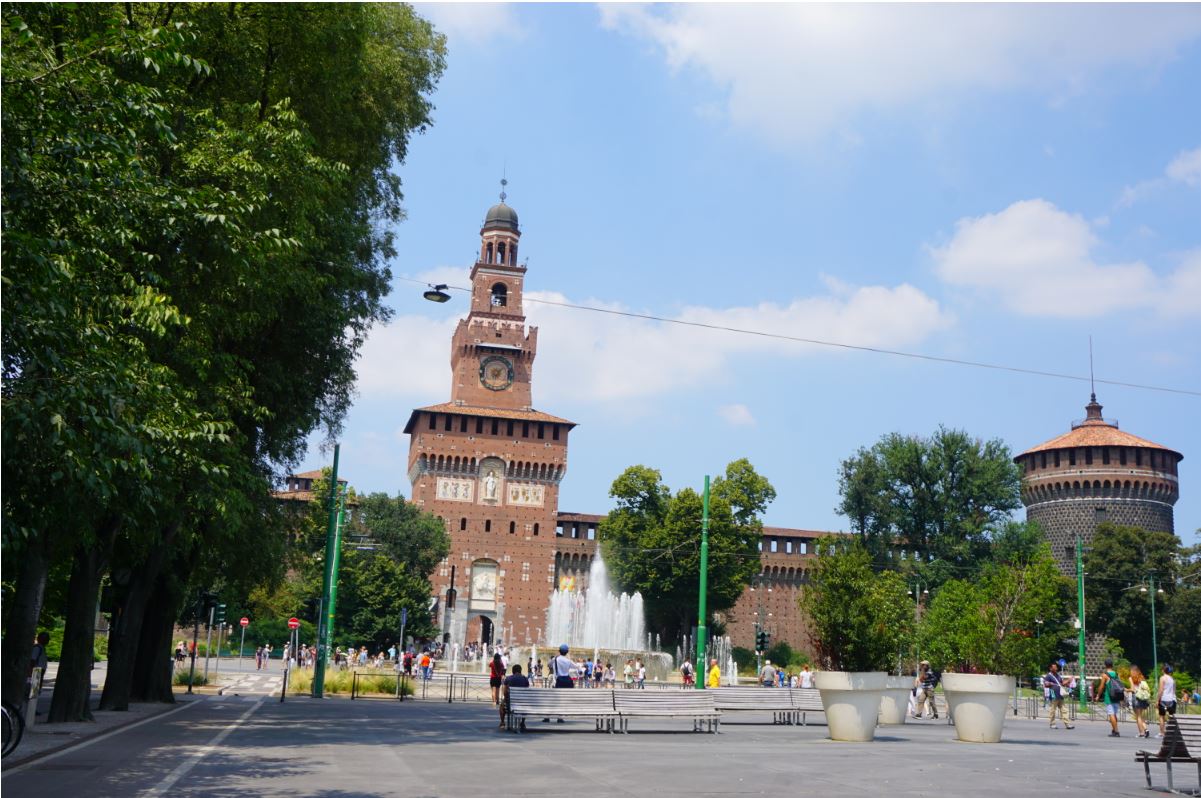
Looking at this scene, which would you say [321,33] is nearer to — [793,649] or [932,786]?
[932,786]

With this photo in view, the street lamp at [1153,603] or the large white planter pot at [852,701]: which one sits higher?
the street lamp at [1153,603]

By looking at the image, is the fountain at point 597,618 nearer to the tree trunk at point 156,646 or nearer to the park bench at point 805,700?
the park bench at point 805,700

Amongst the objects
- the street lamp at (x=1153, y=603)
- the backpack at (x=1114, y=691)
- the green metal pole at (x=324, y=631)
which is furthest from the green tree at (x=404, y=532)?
the backpack at (x=1114, y=691)

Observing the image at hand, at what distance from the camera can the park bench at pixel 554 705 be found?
17.9 meters

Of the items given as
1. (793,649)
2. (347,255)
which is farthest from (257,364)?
(793,649)

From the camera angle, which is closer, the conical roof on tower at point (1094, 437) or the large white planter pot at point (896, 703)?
the large white planter pot at point (896, 703)

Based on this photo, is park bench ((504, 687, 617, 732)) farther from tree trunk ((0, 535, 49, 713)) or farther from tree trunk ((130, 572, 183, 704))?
tree trunk ((130, 572, 183, 704))

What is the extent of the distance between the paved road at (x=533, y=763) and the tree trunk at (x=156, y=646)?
3665mm

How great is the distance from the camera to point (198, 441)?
1423 centimetres

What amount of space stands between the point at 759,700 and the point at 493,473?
57.1 m

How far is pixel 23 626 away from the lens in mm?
15805

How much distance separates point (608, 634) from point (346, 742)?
2244 inches

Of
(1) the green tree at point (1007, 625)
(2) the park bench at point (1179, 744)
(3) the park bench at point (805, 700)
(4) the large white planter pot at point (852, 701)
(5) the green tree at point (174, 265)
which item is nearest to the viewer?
(5) the green tree at point (174, 265)

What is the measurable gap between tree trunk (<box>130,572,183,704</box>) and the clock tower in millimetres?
50592
